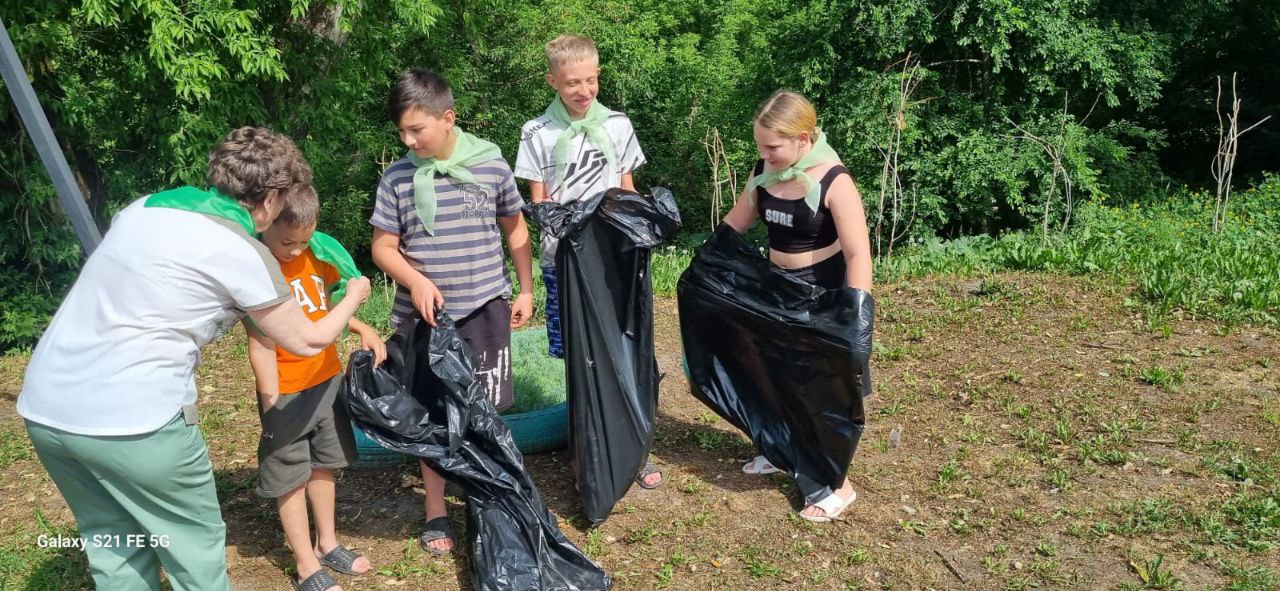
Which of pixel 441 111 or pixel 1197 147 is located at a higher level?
pixel 441 111

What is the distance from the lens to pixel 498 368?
3.41 m

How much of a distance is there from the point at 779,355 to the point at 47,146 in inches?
98.6

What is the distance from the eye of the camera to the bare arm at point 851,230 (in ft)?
10.7

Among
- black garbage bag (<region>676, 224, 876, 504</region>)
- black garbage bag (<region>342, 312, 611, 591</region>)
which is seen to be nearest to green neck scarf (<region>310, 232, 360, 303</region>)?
black garbage bag (<region>342, 312, 611, 591</region>)

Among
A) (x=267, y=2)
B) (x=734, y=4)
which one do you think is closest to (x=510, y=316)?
(x=267, y=2)

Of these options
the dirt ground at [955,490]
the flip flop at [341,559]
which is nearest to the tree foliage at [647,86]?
the dirt ground at [955,490]

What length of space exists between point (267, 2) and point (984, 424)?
624 centimetres

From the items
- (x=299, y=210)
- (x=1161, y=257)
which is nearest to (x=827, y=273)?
(x=299, y=210)

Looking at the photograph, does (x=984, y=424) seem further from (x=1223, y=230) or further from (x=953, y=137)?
(x=953, y=137)

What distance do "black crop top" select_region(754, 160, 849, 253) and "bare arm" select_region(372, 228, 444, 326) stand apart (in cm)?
124

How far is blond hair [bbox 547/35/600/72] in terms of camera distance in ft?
11.3

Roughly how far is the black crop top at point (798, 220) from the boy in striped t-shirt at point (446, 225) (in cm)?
91

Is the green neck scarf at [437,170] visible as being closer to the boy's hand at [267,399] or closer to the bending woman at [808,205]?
the boy's hand at [267,399]

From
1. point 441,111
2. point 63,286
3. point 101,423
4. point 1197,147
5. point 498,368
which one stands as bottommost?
point 1197,147
